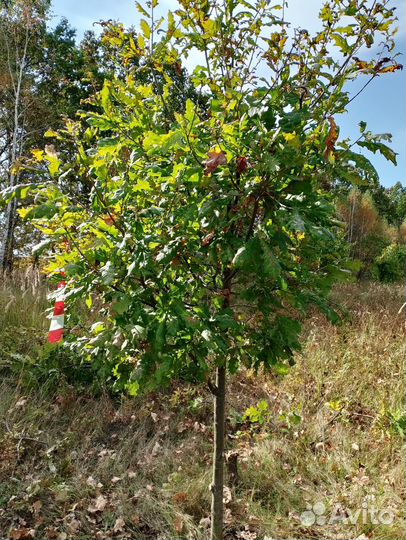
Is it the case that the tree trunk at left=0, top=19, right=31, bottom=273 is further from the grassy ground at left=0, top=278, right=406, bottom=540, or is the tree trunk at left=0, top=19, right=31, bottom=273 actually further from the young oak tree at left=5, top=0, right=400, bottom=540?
the young oak tree at left=5, top=0, right=400, bottom=540

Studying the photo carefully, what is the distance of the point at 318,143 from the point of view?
163 cm

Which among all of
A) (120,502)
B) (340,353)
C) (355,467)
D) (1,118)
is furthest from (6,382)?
(1,118)

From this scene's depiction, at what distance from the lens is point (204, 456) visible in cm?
350

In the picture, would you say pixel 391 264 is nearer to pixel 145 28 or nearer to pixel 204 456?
pixel 204 456

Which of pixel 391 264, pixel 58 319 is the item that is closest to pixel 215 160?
pixel 58 319

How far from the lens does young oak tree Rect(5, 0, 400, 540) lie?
153 centimetres

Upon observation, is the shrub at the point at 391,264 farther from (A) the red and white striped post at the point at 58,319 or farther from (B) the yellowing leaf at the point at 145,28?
(A) the red and white striped post at the point at 58,319

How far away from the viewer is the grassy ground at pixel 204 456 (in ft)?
9.11

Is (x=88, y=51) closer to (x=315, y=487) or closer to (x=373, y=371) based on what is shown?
(x=315, y=487)

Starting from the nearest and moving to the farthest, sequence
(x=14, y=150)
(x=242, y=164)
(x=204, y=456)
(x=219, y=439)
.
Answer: (x=242, y=164) → (x=219, y=439) → (x=204, y=456) → (x=14, y=150)

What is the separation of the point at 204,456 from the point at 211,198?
2595 mm

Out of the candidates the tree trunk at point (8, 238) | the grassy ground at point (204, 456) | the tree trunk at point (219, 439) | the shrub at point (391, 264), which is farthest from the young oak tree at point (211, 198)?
the shrub at point (391, 264)

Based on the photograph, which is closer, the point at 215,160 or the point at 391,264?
the point at 215,160

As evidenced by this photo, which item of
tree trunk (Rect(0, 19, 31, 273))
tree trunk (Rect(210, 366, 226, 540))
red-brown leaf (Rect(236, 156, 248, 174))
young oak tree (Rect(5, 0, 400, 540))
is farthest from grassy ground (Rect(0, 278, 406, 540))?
tree trunk (Rect(0, 19, 31, 273))
